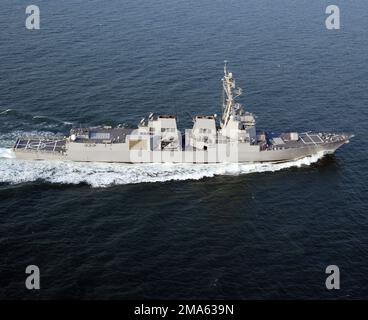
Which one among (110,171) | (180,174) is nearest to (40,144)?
(110,171)

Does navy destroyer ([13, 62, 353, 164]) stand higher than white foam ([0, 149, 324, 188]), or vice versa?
navy destroyer ([13, 62, 353, 164])

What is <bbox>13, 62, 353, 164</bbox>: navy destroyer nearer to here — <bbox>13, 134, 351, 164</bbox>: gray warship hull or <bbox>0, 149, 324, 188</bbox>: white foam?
<bbox>13, 134, 351, 164</bbox>: gray warship hull

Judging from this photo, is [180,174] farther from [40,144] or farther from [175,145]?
[40,144]

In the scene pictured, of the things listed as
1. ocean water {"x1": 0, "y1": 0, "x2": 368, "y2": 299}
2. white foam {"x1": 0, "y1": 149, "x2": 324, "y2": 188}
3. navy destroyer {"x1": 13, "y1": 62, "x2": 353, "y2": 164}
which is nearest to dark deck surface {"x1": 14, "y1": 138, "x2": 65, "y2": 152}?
navy destroyer {"x1": 13, "y1": 62, "x2": 353, "y2": 164}

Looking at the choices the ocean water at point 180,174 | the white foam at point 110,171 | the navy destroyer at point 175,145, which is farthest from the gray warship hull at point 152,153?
the ocean water at point 180,174

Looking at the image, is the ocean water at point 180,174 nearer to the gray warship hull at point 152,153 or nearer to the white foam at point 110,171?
the white foam at point 110,171
